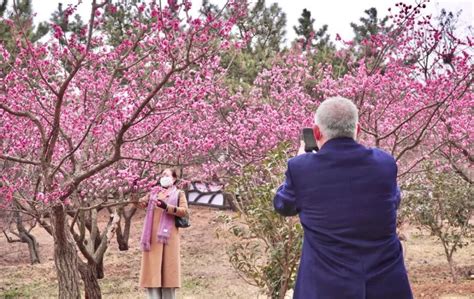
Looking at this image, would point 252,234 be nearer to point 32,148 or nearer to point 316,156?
point 316,156

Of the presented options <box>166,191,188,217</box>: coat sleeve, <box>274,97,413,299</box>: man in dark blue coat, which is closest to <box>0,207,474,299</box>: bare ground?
<box>166,191,188,217</box>: coat sleeve

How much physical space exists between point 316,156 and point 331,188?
147mm

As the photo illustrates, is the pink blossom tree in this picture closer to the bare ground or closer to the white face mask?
the white face mask

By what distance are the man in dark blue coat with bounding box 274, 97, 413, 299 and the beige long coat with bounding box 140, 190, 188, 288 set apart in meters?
3.21

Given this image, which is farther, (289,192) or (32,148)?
(32,148)

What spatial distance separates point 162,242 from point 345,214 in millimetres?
3469

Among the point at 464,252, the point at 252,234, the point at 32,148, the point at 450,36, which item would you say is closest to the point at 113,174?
the point at 32,148

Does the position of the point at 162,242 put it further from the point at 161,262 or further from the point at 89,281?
the point at 89,281

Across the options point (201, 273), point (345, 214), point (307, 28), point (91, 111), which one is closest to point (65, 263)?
point (91, 111)

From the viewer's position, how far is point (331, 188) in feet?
7.69

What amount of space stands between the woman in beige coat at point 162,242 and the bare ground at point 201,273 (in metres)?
0.84

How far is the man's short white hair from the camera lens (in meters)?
2.37

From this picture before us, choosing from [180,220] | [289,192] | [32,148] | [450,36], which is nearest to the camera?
[289,192]

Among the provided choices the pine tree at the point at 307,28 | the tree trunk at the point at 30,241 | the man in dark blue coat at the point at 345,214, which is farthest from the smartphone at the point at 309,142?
the pine tree at the point at 307,28
